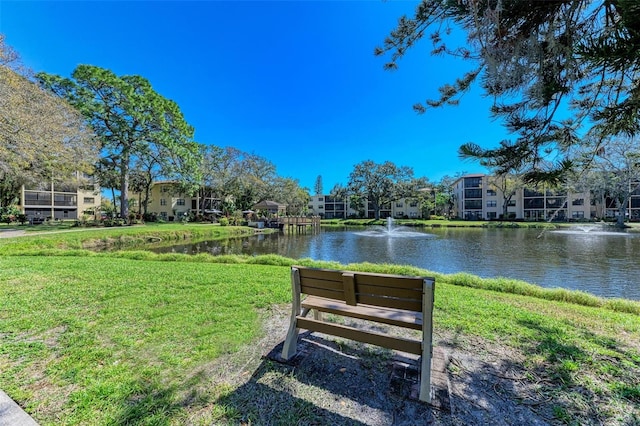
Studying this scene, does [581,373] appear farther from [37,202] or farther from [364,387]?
[37,202]

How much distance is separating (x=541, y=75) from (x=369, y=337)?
2454mm

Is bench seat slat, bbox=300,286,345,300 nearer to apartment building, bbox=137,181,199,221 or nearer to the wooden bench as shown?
the wooden bench

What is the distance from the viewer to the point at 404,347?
1.90m

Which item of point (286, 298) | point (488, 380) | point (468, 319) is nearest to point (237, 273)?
point (286, 298)

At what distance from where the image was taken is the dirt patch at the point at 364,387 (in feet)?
5.43

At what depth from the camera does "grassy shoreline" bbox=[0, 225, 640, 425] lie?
5.76 ft

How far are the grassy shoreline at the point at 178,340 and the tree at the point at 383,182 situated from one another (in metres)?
38.7

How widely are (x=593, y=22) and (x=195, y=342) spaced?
4502mm

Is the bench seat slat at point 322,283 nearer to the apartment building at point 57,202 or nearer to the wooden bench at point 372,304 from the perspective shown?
the wooden bench at point 372,304

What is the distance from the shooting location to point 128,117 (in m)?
20.4

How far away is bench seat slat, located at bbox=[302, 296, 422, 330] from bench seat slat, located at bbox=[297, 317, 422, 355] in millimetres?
116

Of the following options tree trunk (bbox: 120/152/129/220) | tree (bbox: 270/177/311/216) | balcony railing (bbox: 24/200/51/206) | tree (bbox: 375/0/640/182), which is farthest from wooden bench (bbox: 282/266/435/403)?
balcony railing (bbox: 24/200/51/206)

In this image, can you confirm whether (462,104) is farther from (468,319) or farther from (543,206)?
(543,206)

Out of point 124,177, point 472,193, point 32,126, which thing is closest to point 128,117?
point 124,177
